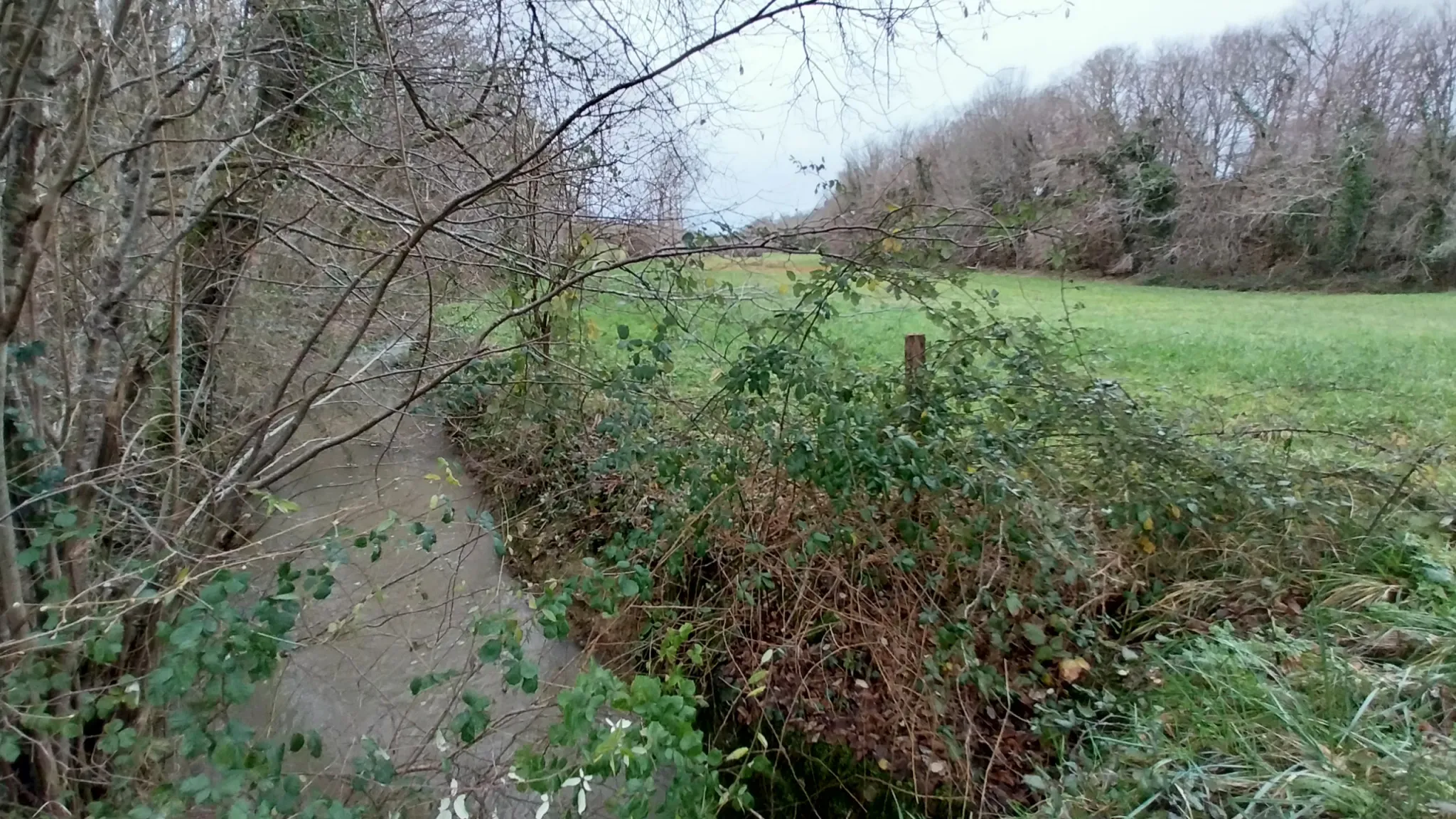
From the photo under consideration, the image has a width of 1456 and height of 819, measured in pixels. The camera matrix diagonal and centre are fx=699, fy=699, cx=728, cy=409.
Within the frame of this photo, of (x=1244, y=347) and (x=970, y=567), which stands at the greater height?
(x=1244, y=347)

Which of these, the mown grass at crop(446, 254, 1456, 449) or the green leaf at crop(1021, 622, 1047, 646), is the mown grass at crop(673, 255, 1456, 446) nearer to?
the mown grass at crop(446, 254, 1456, 449)

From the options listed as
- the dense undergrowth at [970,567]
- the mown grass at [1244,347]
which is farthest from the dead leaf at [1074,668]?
the mown grass at [1244,347]

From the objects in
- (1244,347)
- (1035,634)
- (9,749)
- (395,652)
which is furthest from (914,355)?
(1244,347)

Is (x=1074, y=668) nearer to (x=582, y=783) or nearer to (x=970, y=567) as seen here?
(x=970, y=567)

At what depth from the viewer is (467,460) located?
5.35m

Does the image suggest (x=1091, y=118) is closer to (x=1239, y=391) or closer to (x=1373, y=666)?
(x=1239, y=391)

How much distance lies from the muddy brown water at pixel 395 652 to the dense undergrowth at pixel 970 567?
0.55 m

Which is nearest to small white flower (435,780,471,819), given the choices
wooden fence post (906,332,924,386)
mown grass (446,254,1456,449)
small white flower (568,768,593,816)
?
small white flower (568,768,593,816)

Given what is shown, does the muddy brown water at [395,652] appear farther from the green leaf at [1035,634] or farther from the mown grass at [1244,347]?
the mown grass at [1244,347]

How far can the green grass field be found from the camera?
12.0 feet

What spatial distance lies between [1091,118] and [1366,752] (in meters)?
7.93

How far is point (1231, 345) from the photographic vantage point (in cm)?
807

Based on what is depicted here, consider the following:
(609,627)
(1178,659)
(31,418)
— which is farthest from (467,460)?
(1178,659)

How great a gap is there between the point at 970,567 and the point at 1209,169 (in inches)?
495
